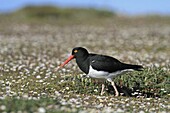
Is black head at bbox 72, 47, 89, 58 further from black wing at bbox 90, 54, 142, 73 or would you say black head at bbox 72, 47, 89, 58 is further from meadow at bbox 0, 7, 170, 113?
meadow at bbox 0, 7, 170, 113

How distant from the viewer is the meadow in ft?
32.2

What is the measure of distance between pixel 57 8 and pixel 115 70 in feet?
134

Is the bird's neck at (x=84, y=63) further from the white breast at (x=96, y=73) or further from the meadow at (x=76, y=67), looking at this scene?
the meadow at (x=76, y=67)

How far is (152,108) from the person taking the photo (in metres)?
9.95

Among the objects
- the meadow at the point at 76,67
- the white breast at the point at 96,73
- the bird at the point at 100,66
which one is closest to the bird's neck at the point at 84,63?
the bird at the point at 100,66

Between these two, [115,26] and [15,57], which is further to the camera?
[115,26]

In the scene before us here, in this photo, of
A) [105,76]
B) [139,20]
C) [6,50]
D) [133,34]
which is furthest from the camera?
[139,20]

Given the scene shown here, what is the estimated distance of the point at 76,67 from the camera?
54.0 feet

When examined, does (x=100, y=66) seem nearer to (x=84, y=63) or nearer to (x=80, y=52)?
(x=84, y=63)

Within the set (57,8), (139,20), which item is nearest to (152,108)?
(139,20)

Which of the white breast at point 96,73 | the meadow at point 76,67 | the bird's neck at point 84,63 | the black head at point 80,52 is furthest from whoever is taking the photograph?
the black head at point 80,52

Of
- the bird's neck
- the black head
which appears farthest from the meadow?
the black head

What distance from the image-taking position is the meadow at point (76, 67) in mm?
9805

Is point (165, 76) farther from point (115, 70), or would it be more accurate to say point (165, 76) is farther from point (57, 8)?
point (57, 8)
